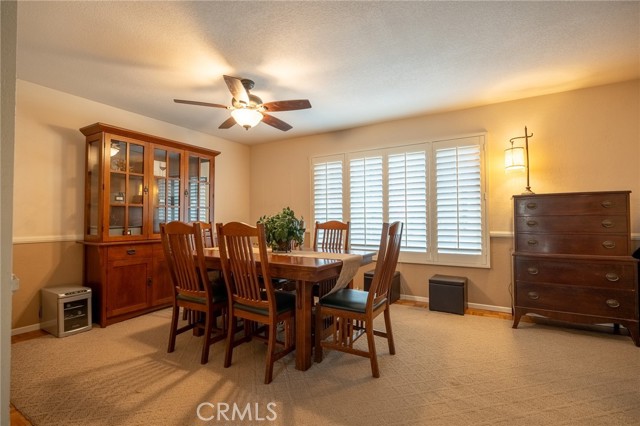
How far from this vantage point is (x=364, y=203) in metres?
4.52

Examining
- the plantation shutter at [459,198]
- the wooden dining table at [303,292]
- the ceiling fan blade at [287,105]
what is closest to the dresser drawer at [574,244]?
the plantation shutter at [459,198]

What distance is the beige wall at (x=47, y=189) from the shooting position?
119 inches

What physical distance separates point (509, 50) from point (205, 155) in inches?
145

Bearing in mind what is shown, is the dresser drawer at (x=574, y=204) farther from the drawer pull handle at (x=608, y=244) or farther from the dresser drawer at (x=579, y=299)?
the dresser drawer at (x=579, y=299)

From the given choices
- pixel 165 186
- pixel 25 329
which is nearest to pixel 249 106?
pixel 165 186

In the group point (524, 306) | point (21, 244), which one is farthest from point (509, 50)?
point (21, 244)

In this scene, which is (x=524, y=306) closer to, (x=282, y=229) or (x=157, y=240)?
(x=282, y=229)

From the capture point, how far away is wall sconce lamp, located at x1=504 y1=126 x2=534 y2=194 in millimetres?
3363

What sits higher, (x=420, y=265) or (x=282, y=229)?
(x=282, y=229)

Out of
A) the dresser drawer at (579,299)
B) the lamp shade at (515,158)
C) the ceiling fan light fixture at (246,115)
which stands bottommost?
the dresser drawer at (579,299)

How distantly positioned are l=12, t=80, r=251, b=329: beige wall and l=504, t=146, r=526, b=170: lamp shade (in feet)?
15.2

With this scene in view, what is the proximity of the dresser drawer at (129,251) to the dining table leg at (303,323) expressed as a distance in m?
2.24

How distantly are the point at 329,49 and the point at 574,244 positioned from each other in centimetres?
286

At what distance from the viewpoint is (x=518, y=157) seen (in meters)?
3.36
